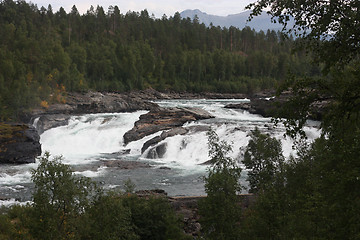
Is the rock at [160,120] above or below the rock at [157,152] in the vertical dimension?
above

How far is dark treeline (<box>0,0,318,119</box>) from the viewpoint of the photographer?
228 ft

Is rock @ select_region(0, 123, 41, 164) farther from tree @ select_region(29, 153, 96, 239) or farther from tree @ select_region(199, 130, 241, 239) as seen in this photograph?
tree @ select_region(199, 130, 241, 239)

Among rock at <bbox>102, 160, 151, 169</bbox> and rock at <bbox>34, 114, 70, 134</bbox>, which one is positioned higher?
rock at <bbox>34, 114, 70, 134</bbox>

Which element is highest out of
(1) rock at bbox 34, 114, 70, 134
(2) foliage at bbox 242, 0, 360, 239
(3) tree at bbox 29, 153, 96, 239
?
(2) foliage at bbox 242, 0, 360, 239

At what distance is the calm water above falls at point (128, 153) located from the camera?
30359 mm

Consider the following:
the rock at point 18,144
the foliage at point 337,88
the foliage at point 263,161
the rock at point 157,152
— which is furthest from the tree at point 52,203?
the rock at point 157,152

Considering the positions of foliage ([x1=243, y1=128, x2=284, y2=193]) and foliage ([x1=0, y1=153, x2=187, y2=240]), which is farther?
foliage ([x1=243, y1=128, x2=284, y2=193])

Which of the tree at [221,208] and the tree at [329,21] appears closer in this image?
the tree at [329,21]

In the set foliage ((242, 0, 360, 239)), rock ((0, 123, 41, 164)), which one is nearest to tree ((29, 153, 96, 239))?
foliage ((242, 0, 360, 239))

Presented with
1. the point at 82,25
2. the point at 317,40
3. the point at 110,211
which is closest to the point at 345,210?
the point at 317,40

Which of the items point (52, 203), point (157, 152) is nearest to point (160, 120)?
point (157, 152)

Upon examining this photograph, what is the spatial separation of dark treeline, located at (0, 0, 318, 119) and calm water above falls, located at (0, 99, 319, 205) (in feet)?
41.3

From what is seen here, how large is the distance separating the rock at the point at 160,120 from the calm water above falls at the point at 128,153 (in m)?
1.15

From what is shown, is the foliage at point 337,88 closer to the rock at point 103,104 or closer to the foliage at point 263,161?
the foliage at point 263,161
